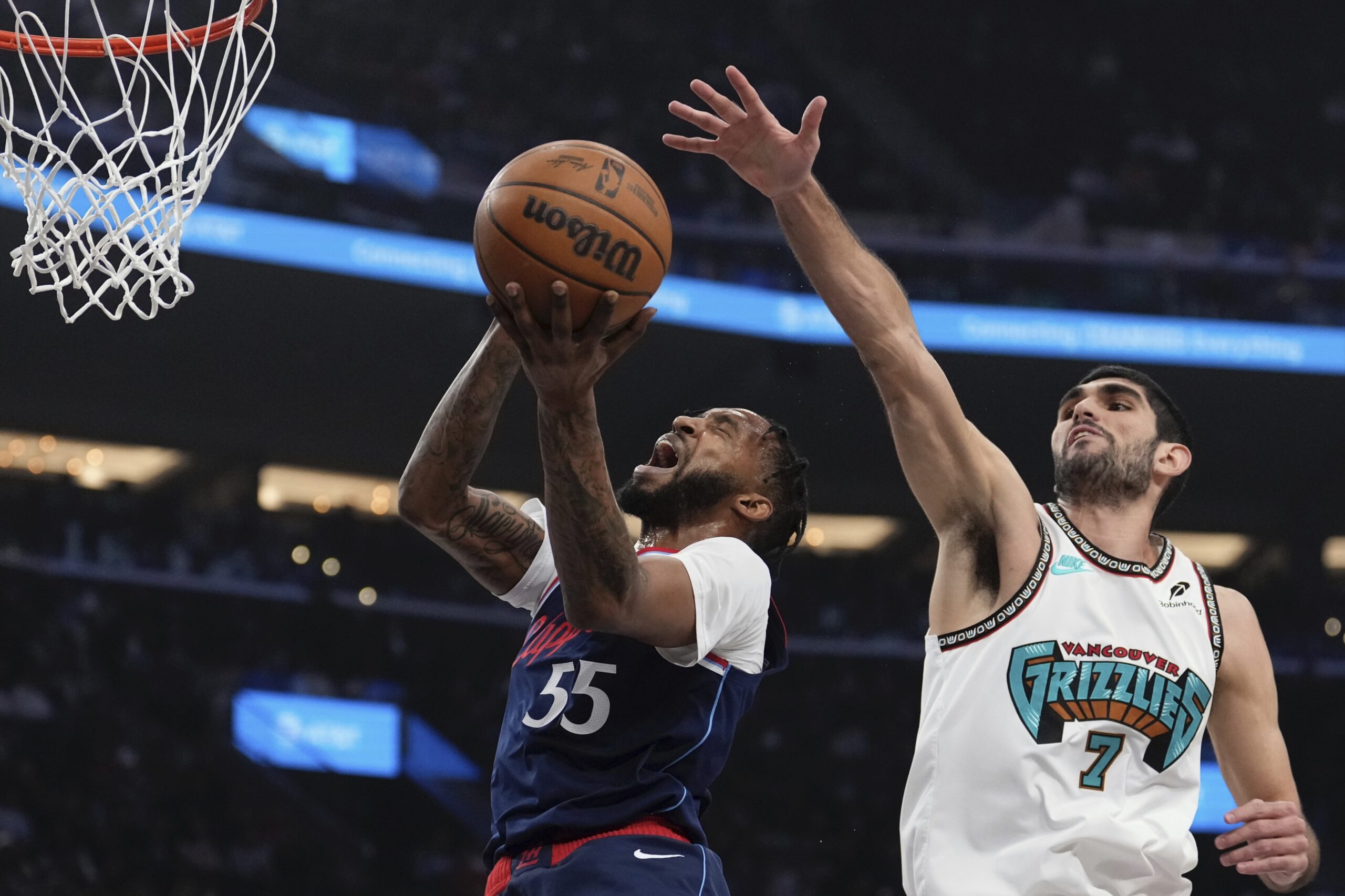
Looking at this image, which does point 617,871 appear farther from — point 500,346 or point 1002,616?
point 500,346

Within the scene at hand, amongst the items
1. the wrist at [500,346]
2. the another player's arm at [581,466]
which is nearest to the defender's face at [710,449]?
the wrist at [500,346]

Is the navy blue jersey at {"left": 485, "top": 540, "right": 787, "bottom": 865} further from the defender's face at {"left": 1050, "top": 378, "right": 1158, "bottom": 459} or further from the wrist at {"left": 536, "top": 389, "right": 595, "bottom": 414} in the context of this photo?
the defender's face at {"left": 1050, "top": 378, "right": 1158, "bottom": 459}

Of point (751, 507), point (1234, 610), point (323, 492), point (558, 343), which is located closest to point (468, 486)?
point (751, 507)

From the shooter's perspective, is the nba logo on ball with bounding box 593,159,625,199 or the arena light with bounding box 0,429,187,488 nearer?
the nba logo on ball with bounding box 593,159,625,199

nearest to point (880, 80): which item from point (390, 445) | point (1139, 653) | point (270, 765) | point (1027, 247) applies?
point (1027, 247)

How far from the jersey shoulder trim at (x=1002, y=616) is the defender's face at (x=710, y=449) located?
512 mm

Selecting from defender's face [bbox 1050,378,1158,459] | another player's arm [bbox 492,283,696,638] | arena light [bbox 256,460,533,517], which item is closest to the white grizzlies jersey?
defender's face [bbox 1050,378,1158,459]

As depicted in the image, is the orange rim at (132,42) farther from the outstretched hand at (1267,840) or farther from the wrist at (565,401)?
the outstretched hand at (1267,840)

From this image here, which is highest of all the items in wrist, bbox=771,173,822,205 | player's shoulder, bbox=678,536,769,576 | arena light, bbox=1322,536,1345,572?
arena light, bbox=1322,536,1345,572

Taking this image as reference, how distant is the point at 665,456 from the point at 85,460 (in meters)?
11.8

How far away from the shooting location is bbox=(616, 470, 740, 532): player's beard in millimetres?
2879

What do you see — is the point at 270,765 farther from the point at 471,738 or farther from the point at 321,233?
the point at 321,233

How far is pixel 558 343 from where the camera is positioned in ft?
6.94

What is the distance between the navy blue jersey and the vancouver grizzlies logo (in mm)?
582
